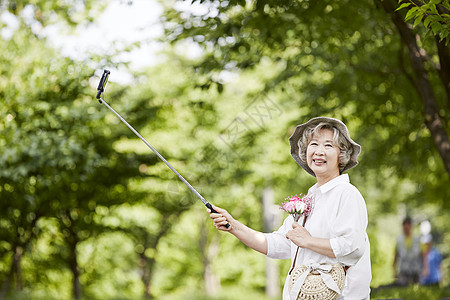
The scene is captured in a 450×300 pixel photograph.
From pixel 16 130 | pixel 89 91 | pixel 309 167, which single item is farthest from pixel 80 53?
pixel 309 167

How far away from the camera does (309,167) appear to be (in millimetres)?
3527

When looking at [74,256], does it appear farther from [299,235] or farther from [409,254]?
[299,235]

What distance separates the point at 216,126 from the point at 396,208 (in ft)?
50.2

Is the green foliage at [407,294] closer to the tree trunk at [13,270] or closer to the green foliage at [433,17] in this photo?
the green foliage at [433,17]

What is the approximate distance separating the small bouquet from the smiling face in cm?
13

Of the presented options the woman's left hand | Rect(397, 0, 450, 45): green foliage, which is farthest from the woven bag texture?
Rect(397, 0, 450, 45): green foliage

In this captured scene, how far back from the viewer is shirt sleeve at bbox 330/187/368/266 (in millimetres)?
3025

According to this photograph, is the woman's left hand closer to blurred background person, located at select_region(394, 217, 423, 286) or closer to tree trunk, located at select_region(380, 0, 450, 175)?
tree trunk, located at select_region(380, 0, 450, 175)

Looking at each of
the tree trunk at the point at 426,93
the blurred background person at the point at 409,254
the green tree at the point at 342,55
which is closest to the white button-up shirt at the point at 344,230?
the green tree at the point at 342,55

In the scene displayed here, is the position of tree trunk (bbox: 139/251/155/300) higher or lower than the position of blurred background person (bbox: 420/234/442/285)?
lower

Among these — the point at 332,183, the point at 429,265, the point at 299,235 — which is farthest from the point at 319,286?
the point at 429,265

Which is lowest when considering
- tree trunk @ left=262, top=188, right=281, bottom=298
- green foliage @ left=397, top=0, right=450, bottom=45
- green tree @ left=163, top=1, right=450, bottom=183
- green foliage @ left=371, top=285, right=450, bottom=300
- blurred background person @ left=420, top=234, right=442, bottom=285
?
tree trunk @ left=262, top=188, right=281, bottom=298

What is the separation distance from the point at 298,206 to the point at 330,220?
0.63 feet

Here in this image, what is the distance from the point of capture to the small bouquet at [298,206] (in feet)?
10.7
